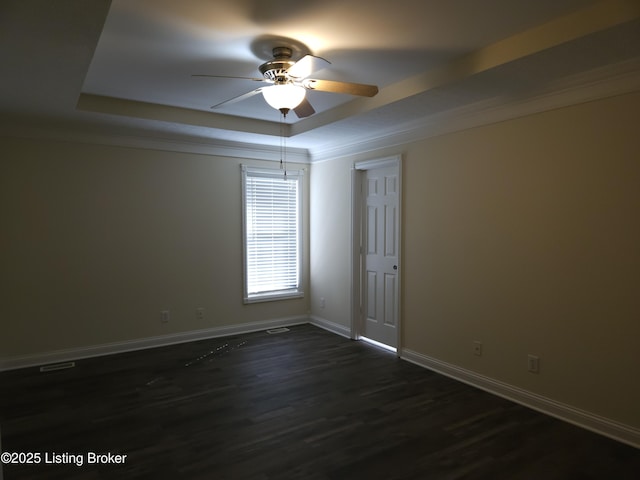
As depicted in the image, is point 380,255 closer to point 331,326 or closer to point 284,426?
point 331,326

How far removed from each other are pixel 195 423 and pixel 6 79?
288 centimetres

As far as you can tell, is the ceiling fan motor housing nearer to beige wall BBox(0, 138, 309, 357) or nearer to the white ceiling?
the white ceiling

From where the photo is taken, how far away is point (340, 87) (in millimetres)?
2865

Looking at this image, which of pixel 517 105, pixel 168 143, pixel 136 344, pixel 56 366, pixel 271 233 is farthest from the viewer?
pixel 271 233

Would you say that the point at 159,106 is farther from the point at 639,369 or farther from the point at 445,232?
the point at 639,369

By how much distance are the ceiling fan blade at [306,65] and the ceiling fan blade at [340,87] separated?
7.3 inches

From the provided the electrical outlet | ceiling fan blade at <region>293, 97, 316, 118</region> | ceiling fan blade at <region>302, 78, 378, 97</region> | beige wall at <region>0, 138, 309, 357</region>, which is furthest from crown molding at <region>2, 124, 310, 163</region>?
the electrical outlet

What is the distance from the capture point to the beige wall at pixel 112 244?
4.32 m

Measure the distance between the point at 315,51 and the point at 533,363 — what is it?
2.96 meters

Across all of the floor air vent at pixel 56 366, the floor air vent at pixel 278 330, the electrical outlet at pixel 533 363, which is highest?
the electrical outlet at pixel 533 363

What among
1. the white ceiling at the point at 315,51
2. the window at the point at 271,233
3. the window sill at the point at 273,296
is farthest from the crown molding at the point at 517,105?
the window sill at the point at 273,296

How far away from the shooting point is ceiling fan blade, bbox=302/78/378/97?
2.81m

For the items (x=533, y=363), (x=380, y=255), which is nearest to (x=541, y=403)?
(x=533, y=363)

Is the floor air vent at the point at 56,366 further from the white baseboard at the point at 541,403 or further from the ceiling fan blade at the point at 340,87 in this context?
the ceiling fan blade at the point at 340,87
